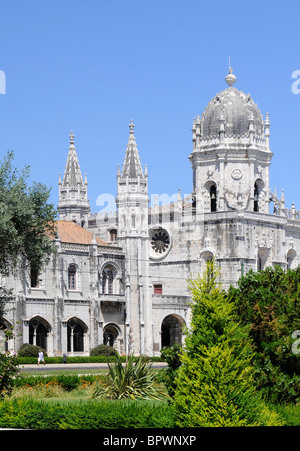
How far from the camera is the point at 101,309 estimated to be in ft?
247

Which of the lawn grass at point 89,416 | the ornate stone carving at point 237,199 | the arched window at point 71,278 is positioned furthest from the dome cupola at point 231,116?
the lawn grass at point 89,416

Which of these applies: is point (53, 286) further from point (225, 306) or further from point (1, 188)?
point (225, 306)

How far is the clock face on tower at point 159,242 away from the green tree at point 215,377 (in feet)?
224

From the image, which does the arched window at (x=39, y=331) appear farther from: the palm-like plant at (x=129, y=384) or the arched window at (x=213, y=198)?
the palm-like plant at (x=129, y=384)

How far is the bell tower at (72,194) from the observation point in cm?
9238

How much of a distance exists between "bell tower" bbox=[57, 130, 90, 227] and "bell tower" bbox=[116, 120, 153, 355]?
465 inches

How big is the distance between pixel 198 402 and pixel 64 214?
7301 cm

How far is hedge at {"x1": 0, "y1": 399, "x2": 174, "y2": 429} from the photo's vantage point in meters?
21.8

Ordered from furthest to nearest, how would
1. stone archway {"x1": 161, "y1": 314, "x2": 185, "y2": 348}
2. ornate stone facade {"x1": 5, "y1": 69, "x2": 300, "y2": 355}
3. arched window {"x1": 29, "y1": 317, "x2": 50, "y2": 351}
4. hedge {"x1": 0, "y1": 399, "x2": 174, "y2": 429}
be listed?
stone archway {"x1": 161, "y1": 314, "x2": 185, "y2": 348}
ornate stone facade {"x1": 5, "y1": 69, "x2": 300, "y2": 355}
arched window {"x1": 29, "y1": 317, "x2": 50, "y2": 351}
hedge {"x1": 0, "y1": 399, "x2": 174, "y2": 429}

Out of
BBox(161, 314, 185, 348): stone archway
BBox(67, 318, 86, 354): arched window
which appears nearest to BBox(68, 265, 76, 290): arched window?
BBox(67, 318, 86, 354): arched window

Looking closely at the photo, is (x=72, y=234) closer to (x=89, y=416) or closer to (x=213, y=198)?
(x=213, y=198)

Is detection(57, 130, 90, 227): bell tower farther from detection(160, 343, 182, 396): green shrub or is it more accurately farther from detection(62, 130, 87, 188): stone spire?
detection(160, 343, 182, 396): green shrub

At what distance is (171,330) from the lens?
3307 inches

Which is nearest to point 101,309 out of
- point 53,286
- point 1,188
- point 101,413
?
point 53,286
